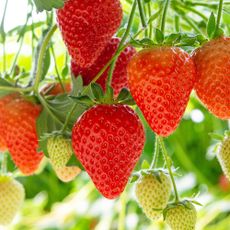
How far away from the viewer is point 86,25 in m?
1.09

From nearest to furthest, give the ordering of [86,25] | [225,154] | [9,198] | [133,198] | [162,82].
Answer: [162,82] < [86,25] < [225,154] < [9,198] < [133,198]

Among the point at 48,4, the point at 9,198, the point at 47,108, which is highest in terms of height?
the point at 48,4

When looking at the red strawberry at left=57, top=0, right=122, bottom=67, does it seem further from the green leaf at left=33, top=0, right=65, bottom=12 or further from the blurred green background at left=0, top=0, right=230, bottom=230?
the blurred green background at left=0, top=0, right=230, bottom=230

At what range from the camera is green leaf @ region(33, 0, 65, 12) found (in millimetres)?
1022

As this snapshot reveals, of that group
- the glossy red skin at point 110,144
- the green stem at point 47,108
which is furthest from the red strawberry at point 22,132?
the glossy red skin at point 110,144

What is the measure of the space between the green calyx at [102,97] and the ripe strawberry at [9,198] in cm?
40

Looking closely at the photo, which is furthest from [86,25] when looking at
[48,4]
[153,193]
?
[153,193]

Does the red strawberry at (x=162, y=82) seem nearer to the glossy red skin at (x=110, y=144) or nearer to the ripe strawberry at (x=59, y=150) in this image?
the glossy red skin at (x=110, y=144)

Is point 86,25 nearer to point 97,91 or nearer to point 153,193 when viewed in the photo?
point 97,91

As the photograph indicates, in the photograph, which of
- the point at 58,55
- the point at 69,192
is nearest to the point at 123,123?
the point at 58,55

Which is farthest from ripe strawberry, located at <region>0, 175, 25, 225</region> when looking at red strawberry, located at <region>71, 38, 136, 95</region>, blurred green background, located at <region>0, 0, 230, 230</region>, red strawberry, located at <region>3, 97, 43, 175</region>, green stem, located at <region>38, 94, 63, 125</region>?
blurred green background, located at <region>0, 0, 230, 230</region>

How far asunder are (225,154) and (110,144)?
239 millimetres

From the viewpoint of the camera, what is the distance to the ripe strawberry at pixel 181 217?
1163mm

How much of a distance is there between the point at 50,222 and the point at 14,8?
4.90 feet
